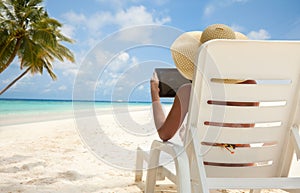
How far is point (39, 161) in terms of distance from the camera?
3.62 m

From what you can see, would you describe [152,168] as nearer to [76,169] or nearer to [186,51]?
[186,51]

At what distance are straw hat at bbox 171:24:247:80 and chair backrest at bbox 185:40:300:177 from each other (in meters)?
0.14

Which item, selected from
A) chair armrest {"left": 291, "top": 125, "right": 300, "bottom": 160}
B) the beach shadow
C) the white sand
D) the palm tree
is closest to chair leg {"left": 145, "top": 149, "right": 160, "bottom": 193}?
the white sand

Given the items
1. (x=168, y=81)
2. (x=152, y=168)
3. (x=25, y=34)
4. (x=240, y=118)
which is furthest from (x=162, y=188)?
(x=25, y=34)

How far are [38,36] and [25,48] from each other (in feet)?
2.52

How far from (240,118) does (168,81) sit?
55 centimetres

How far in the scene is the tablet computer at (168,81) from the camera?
5.67 feet

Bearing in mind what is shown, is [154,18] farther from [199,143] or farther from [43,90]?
[199,143]

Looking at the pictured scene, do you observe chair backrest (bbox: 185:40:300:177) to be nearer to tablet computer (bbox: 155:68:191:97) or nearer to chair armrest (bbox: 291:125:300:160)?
chair armrest (bbox: 291:125:300:160)

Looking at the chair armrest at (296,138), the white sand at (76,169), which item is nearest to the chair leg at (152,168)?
the white sand at (76,169)

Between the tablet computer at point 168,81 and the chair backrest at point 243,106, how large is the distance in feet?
1.37

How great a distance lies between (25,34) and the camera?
36.1 feet

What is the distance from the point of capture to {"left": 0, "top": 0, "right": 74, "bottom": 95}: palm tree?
10578 mm

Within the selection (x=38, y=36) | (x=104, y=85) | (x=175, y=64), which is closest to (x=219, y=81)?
(x=175, y=64)
